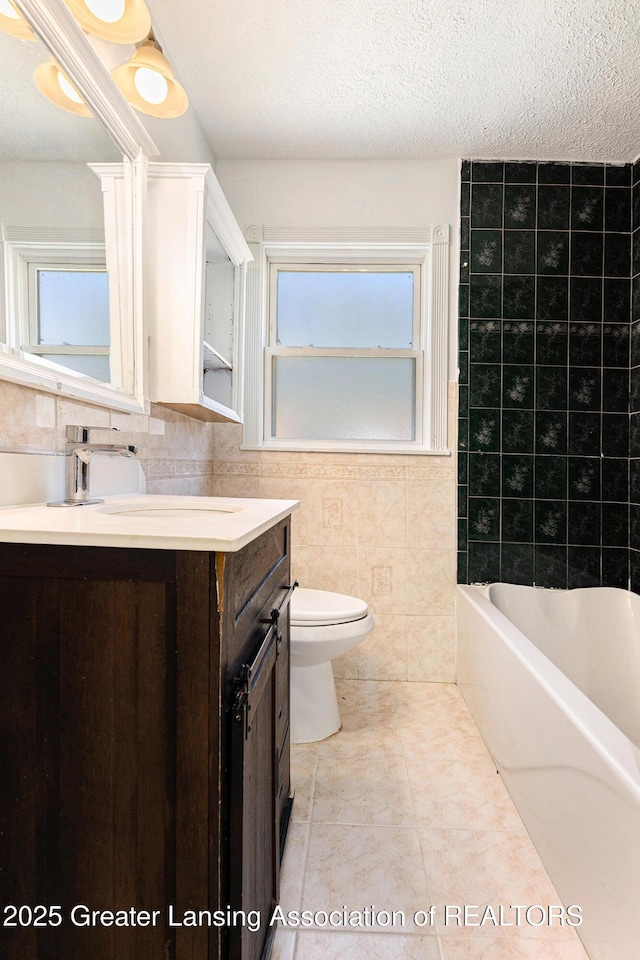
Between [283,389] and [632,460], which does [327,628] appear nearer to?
[283,389]

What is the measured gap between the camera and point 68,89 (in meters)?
1.17

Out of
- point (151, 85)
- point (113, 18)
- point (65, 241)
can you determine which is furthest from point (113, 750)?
point (151, 85)

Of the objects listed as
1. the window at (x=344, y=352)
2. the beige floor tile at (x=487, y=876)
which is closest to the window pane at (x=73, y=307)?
the window at (x=344, y=352)

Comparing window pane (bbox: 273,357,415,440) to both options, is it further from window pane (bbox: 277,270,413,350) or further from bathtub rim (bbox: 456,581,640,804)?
bathtub rim (bbox: 456,581,640,804)

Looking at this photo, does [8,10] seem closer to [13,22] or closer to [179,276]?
[13,22]

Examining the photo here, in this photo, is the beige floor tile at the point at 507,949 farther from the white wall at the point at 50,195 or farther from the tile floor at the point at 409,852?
the white wall at the point at 50,195

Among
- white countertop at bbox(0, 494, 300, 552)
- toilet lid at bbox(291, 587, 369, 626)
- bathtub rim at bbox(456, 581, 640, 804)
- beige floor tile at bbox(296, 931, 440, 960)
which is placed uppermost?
white countertop at bbox(0, 494, 300, 552)

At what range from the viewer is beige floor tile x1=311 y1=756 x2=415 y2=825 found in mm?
1497

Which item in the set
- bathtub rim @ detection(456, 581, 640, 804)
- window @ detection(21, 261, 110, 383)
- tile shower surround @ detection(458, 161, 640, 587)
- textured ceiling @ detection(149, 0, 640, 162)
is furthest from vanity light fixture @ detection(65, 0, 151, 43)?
bathtub rim @ detection(456, 581, 640, 804)

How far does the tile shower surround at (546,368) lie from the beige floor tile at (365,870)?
124cm

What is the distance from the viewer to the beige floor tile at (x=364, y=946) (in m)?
Result: 1.07

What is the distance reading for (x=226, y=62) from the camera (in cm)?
186

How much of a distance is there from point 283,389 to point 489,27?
1.56 m

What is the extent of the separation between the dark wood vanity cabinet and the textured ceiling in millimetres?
1891
